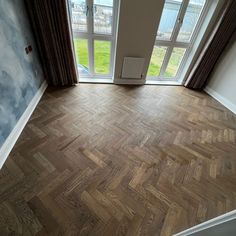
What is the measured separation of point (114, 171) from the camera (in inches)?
65.4

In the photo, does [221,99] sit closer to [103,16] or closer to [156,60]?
[156,60]

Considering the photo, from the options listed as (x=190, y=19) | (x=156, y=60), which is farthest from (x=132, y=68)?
(x=190, y=19)

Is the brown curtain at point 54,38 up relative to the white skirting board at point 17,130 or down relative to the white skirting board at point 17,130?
up

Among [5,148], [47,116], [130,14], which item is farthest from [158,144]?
[130,14]

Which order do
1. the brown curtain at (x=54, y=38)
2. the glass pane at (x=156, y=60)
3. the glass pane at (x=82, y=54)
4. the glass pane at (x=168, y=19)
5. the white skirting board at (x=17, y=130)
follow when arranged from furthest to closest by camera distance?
the glass pane at (x=156, y=60) → the glass pane at (x=82, y=54) → the glass pane at (x=168, y=19) → the brown curtain at (x=54, y=38) → the white skirting board at (x=17, y=130)

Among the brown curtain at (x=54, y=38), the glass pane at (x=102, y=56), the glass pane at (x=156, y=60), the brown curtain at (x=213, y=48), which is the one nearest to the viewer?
the brown curtain at (x=54, y=38)

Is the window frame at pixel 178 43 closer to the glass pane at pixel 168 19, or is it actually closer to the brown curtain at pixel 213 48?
the glass pane at pixel 168 19

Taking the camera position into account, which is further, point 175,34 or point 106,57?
point 106,57

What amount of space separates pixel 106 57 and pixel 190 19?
2.02m

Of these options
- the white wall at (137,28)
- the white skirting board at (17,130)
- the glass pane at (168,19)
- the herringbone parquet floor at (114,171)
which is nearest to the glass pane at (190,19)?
the glass pane at (168,19)

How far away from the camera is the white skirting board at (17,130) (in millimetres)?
1630

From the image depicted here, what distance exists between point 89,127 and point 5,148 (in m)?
1.04

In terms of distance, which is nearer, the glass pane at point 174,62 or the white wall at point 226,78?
the white wall at point 226,78

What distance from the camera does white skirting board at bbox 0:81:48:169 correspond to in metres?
1.63
